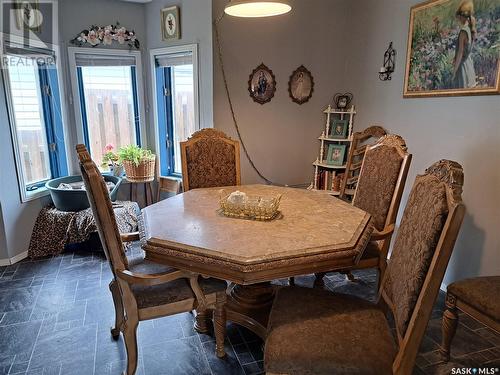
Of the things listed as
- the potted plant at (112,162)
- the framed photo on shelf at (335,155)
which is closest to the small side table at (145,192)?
the potted plant at (112,162)

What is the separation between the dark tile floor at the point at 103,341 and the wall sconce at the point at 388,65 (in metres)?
1.89

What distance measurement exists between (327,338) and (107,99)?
3675 mm

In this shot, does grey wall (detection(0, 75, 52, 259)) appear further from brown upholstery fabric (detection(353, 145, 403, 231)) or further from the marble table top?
brown upholstery fabric (detection(353, 145, 403, 231))

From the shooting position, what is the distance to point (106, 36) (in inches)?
148

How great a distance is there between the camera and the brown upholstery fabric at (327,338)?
1245mm

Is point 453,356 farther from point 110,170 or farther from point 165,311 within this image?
point 110,170

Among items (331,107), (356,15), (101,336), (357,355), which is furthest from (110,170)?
(357,355)

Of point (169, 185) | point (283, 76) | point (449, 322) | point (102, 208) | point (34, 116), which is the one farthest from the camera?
point (169, 185)

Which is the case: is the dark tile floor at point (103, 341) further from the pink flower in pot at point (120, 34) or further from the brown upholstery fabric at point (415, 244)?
the pink flower in pot at point (120, 34)

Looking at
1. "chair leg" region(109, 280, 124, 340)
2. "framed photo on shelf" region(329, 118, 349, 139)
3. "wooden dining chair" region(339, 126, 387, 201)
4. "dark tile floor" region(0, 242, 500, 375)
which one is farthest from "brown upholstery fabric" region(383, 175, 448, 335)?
"framed photo on shelf" region(329, 118, 349, 139)

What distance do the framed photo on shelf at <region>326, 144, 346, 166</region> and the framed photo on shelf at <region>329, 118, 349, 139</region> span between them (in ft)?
0.37

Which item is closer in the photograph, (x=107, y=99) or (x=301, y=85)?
(x=301, y=85)

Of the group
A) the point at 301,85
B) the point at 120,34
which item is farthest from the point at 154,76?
the point at 301,85

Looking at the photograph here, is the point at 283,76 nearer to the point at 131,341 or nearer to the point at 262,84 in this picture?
the point at 262,84
